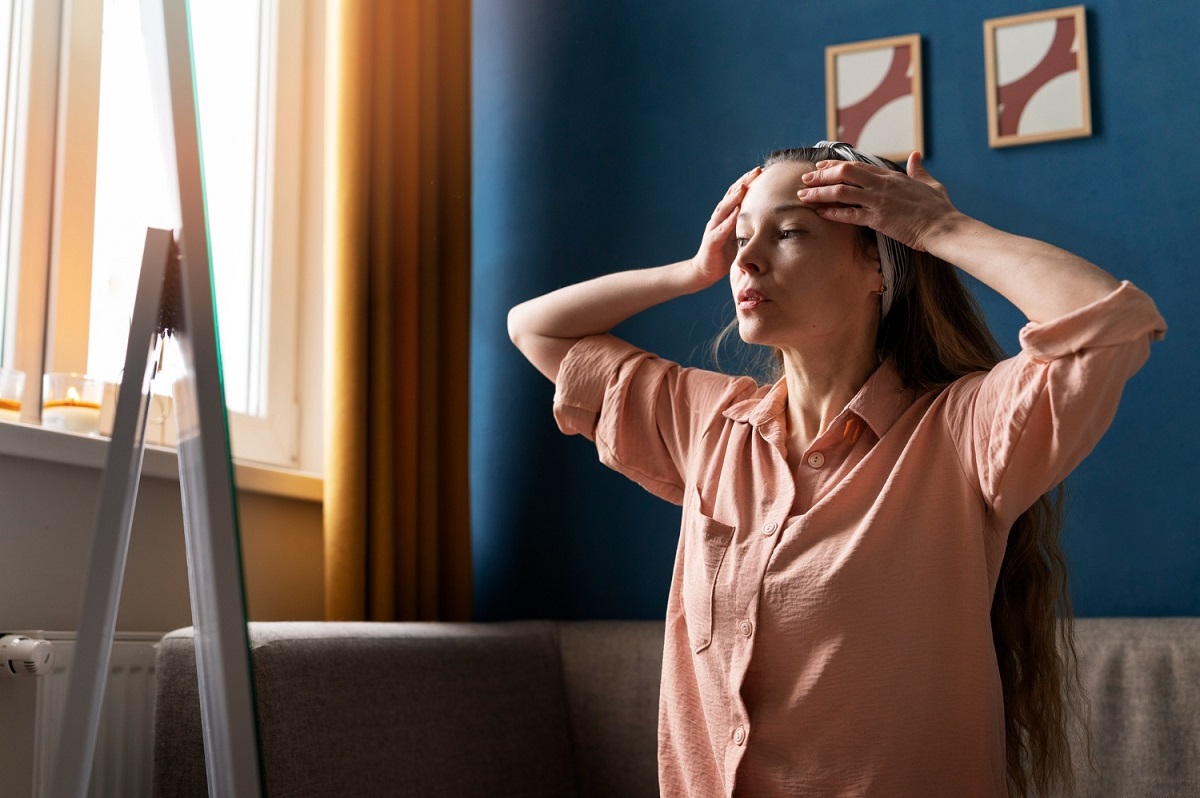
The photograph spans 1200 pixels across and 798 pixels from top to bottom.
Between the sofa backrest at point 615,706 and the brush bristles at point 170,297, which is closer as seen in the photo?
the brush bristles at point 170,297

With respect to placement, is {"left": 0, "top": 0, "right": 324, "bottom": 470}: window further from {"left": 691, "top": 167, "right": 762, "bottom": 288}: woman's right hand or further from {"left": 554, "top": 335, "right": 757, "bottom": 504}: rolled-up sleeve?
{"left": 691, "top": 167, "right": 762, "bottom": 288}: woman's right hand

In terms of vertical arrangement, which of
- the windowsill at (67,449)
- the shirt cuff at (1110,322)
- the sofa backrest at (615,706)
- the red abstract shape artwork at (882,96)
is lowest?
the sofa backrest at (615,706)

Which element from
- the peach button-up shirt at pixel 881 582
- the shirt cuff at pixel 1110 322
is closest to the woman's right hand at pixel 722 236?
the peach button-up shirt at pixel 881 582

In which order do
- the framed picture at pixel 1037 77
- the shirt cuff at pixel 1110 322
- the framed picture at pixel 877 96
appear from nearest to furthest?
the shirt cuff at pixel 1110 322 → the framed picture at pixel 1037 77 → the framed picture at pixel 877 96

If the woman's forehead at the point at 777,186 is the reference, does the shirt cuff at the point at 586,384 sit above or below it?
below

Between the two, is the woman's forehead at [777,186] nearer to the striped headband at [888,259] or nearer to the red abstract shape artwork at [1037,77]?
the striped headband at [888,259]

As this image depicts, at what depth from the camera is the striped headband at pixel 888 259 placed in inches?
58.5

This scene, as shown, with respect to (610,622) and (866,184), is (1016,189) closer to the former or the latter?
(866,184)

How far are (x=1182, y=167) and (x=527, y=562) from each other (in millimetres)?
1559

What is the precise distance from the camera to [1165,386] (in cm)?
205

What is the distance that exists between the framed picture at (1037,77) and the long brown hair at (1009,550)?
0.82 m

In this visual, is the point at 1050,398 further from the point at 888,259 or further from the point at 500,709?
the point at 500,709

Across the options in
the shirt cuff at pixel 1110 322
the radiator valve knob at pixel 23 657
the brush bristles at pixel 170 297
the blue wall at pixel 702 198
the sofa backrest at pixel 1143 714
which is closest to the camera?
the brush bristles at pixel 170 297

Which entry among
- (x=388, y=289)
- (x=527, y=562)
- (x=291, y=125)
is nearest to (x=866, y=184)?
(x=388, y=289)
